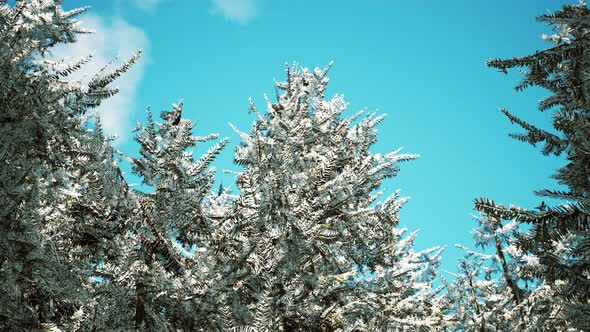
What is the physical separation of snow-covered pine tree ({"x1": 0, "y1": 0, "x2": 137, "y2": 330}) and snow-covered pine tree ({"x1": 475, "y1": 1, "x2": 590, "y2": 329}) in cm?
306

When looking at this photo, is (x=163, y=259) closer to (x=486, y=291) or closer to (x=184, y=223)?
(x=184, y=223)

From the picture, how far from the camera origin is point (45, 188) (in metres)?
4.60

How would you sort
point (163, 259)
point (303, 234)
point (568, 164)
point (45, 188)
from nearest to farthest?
point (163, 259) < point (303, 234) < point (45, 188) < point (568, 164)

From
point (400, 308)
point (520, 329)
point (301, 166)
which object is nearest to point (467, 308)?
point (520, 329)

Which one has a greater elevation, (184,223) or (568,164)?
(568,164)

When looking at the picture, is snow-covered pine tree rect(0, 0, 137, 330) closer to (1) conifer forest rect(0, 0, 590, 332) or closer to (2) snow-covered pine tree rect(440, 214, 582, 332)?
(1) conifer forest rect(0, 0, 590, 332)

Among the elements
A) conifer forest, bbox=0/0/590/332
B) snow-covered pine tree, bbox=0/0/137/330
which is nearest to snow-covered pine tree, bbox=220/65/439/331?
conifer forest, bbox=0/0/590/332

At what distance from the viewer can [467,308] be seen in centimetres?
755

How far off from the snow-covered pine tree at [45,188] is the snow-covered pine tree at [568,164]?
3.06 meters

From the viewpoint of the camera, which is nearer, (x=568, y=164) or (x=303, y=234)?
(x=303, y=234)

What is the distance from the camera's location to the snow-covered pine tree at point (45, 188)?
3463mm

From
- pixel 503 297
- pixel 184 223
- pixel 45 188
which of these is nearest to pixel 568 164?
pixel 503 297

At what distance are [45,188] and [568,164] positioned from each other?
7114mm

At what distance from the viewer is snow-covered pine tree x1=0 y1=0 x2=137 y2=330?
11.4 ft
